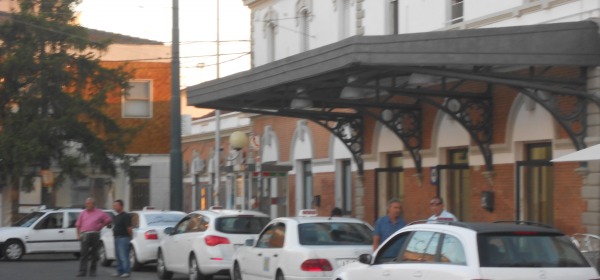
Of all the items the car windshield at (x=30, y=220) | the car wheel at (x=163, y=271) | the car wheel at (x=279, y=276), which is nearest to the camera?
the car wheel at (x=279, y=276)

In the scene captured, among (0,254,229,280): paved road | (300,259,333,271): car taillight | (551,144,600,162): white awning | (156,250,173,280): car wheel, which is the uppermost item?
(551,144,600,162): white awning

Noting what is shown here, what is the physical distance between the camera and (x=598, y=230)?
18875 mm

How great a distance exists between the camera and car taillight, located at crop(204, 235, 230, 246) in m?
21.3

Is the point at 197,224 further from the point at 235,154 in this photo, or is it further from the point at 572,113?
the point at 235,154

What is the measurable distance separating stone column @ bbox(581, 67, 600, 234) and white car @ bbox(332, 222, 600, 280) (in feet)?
21.6

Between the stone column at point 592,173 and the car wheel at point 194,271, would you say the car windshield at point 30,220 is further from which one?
the stone column at point 592,173

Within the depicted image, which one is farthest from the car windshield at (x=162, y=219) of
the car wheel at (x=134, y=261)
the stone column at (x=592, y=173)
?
the stone column at (x=592, y=173)

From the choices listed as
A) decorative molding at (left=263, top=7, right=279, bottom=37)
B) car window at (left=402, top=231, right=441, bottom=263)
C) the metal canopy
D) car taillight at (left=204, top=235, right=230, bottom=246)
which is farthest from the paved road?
car window at (left=402, top=231, right=441, bottom=263)

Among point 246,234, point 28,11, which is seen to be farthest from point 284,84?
point 28,11

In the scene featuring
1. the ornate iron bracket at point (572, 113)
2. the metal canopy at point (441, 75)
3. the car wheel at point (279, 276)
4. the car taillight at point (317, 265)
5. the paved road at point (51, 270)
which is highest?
the metal canopy at point (441, 75)

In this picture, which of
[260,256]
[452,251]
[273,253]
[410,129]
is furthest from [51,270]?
[452,251]

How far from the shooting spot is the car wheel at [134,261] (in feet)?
84.6

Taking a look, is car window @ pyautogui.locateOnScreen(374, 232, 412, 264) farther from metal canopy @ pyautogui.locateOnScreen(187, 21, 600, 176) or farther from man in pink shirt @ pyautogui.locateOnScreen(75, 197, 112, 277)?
man in pink shirt @ pyautogui.locateOnScreen(75, 197, 112, 277)

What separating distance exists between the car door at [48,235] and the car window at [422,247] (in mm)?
19421
